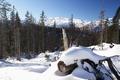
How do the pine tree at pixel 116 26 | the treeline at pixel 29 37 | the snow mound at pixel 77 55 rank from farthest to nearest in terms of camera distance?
the treeline at pixel 29 37 → the pine tree at pixel 116 26 → the snow mound at pixel 77 55

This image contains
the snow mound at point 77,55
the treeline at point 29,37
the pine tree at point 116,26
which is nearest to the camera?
the snow mound at point 77,55

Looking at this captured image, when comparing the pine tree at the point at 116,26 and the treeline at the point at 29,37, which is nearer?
the pine tree at the point at 116,26

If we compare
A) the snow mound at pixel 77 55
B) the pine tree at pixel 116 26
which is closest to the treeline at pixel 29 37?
the pine tree at pixel 116 26

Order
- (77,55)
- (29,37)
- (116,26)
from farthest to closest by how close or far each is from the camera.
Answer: (29,37)
(116,26)
(77,55)

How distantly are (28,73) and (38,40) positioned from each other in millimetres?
79880

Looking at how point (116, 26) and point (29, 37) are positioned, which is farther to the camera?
point (29, 37)

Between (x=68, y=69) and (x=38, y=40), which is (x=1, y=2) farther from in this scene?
(x=38, y=40)

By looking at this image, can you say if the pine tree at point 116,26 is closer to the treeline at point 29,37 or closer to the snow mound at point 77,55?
the treeline at point 29,37

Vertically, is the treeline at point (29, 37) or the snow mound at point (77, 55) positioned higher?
the snow mound at point (77, 55)

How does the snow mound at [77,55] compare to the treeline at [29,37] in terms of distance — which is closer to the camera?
the snow mound at [77,55]

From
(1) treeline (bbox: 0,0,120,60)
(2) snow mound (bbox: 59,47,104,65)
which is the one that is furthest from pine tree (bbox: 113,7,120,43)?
(2) snow mound (bbox: 59,47,104,65)

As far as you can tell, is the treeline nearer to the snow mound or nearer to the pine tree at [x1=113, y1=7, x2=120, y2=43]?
the pine tree at [x1=113, y1=7, x2=120, y2=43]

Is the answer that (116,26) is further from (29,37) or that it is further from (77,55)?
(77,55)

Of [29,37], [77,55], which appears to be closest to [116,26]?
[29,37]
